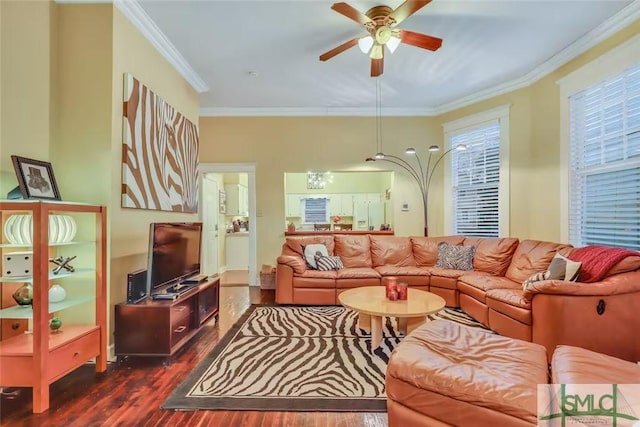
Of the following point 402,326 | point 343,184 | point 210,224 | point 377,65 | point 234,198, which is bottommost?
point 402,326

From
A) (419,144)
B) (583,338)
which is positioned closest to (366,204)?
(419,144)

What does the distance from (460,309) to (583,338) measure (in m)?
1.52

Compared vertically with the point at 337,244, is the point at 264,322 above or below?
below

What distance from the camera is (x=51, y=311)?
6.94 ft

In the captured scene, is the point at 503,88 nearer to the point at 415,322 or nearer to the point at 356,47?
the point at 356,47

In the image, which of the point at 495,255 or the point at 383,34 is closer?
the point at 383,34

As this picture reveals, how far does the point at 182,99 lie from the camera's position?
3.93m

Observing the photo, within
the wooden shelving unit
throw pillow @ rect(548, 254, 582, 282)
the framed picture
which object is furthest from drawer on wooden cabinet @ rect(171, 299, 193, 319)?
throw pillow @ rect(548, 254, 582, 282)

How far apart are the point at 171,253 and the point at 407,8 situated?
9.60ft

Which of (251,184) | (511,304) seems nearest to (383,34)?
(511,304)

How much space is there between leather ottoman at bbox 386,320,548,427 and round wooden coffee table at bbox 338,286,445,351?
29.7 inches

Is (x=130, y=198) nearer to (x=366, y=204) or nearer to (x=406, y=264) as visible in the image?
(x=406, y=264)

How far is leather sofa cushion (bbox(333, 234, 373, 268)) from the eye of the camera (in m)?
4.79

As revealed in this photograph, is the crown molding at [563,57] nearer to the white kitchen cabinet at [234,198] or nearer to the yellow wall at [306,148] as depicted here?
the yellow wall at [306,148]
